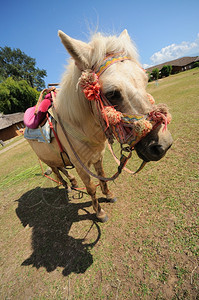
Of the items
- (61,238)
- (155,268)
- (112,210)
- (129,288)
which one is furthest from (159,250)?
(61,238)

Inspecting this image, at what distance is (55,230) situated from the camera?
302cm

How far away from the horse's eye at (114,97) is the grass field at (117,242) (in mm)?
2213

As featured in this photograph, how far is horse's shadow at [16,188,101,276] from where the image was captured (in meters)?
2.34

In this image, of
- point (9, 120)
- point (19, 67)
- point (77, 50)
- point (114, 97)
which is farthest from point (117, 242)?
point (19, 67)

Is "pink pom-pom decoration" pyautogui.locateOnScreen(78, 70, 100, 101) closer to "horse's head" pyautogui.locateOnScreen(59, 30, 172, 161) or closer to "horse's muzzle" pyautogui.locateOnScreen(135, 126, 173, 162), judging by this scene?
"horse's head" pyautogui.locateOnScreen(59, 30, 172, 161)

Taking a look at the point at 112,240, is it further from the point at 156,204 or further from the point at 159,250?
the point at 156,204

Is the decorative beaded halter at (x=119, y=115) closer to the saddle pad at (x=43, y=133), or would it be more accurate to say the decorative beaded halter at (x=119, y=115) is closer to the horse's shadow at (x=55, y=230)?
the saddle pad at (x=43, y=133)

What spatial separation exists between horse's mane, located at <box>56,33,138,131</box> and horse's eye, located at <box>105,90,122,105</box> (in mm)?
343

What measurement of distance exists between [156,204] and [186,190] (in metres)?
0.68

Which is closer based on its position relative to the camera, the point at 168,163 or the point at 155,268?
the point at 155,268

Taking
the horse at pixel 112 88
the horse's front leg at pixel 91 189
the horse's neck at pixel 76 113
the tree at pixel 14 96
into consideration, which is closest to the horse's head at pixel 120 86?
the horse at pixel 112 88

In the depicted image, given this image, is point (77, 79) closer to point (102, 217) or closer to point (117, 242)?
point (102, 217)

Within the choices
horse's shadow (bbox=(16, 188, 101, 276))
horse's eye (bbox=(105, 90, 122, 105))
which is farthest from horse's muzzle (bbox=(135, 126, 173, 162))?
horse's shadow (bbox=(16, 188, 101, 276))

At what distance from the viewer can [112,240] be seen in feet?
7.85
